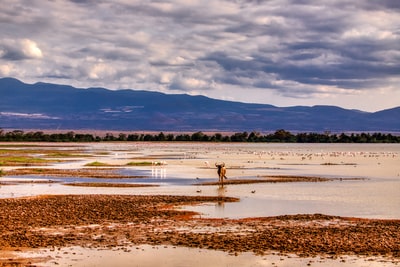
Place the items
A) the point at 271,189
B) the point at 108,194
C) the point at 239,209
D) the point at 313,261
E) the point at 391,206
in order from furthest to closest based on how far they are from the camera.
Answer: the point at 271,189 < the point at 108,194 < the point at 391,206 < the point at 239,209 < the point at 313,261

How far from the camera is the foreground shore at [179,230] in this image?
67.4 feet

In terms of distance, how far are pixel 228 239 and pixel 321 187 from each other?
2322cm

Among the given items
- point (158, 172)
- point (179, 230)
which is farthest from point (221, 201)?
point (158, 172)

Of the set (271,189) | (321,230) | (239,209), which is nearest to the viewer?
(321,230)

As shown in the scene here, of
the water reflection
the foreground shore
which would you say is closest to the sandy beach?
the foreground shore

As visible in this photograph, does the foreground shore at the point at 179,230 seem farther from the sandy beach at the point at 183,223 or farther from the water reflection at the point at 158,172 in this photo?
the water reflection at the point at 158,172

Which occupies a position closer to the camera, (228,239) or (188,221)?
(228,239)

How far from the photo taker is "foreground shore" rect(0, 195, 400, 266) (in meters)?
20.5

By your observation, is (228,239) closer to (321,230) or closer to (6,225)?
(321,230)

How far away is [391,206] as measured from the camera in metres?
32.6

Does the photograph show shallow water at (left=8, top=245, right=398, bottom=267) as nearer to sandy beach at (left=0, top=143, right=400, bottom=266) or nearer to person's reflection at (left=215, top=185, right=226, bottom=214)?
sandy beach at (left=0, top=143, right=400, bottom=266)

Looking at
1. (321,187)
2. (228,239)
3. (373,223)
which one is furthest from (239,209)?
(321,187)

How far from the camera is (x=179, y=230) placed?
23.8 m

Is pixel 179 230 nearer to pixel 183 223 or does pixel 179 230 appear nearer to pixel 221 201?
pixel 183 223
